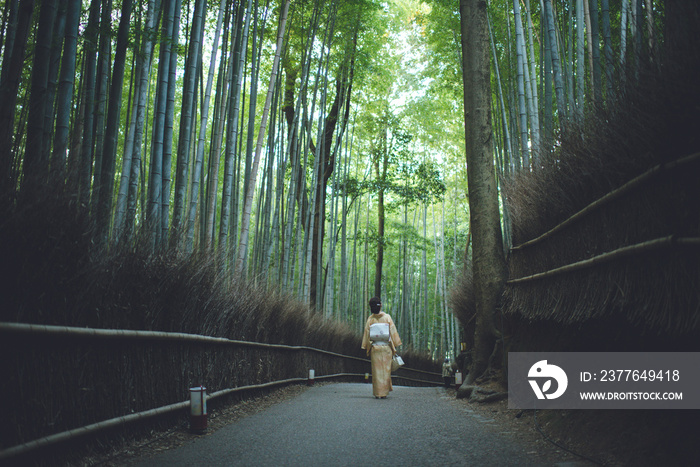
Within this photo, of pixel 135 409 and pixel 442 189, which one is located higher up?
pixel 442 189

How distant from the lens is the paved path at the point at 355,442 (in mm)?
2262

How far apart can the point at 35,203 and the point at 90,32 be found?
2.17 meters

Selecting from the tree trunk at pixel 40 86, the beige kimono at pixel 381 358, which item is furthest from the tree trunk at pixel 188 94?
the beige kimono at pixel 381 358

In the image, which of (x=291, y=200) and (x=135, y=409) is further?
(x=291, y=200)

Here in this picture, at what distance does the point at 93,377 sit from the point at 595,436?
6.58 feet

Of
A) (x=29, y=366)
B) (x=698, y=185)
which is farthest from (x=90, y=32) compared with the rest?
(x=698, y=185)

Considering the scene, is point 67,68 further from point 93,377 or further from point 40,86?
point 93,377

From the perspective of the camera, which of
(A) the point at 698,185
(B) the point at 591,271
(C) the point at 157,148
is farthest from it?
(C) the point at 157,148

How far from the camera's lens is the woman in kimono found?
5.50 metres

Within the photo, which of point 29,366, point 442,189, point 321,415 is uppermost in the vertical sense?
point 442,189

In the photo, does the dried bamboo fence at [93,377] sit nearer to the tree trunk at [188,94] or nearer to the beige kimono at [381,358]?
the tree trunk at [188,94]

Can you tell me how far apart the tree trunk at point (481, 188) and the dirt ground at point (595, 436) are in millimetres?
1497

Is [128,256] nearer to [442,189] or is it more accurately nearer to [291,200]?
[291,200]

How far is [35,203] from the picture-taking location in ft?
5.75
